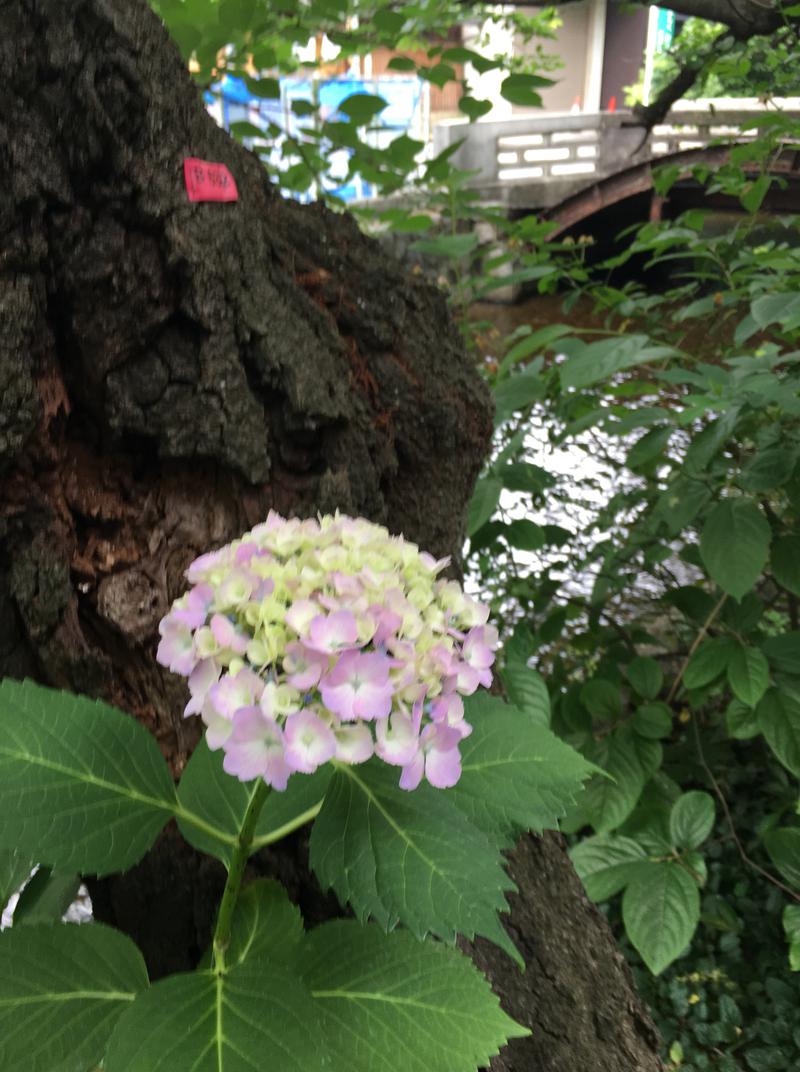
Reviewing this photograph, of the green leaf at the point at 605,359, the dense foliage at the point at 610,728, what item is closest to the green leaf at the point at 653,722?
the dense foliage at the point at 610,728

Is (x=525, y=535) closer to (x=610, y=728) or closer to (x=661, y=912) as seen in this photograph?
(x=610, y=728)

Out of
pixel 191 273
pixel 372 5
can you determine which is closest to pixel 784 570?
pixel 191 273

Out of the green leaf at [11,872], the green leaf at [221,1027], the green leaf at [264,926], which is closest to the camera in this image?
the green leaf at [221,1027]

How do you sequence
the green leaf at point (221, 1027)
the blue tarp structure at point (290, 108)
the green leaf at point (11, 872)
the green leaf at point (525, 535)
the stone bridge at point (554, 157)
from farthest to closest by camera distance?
the stone bridge at point (554, 157), the blue tarp structure at point (290, 108), the green leaf at point (525, 535), the green leaf at point (11, 872), the green leaf at point (221, 1027)

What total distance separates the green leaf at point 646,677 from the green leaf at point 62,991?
1.25m

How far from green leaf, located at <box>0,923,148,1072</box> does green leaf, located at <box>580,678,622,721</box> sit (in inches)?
45.8

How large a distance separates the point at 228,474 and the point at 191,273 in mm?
255

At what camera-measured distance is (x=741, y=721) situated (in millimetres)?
1536

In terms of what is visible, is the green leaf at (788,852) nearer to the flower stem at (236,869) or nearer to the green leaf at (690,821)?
the green leaf at (690,821)

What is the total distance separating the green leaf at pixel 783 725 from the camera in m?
1.38

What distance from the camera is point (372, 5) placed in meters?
1.79

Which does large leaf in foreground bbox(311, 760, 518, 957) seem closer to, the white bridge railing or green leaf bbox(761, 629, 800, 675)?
green leaf bbox(761, 629, 800, 675)

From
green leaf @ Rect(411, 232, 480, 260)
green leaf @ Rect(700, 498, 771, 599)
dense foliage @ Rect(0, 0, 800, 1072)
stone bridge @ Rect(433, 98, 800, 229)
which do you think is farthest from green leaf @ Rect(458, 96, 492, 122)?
stone bridge @ Rect(433, 98, 800, 229)

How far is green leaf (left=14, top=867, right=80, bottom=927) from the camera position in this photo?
83 cm
